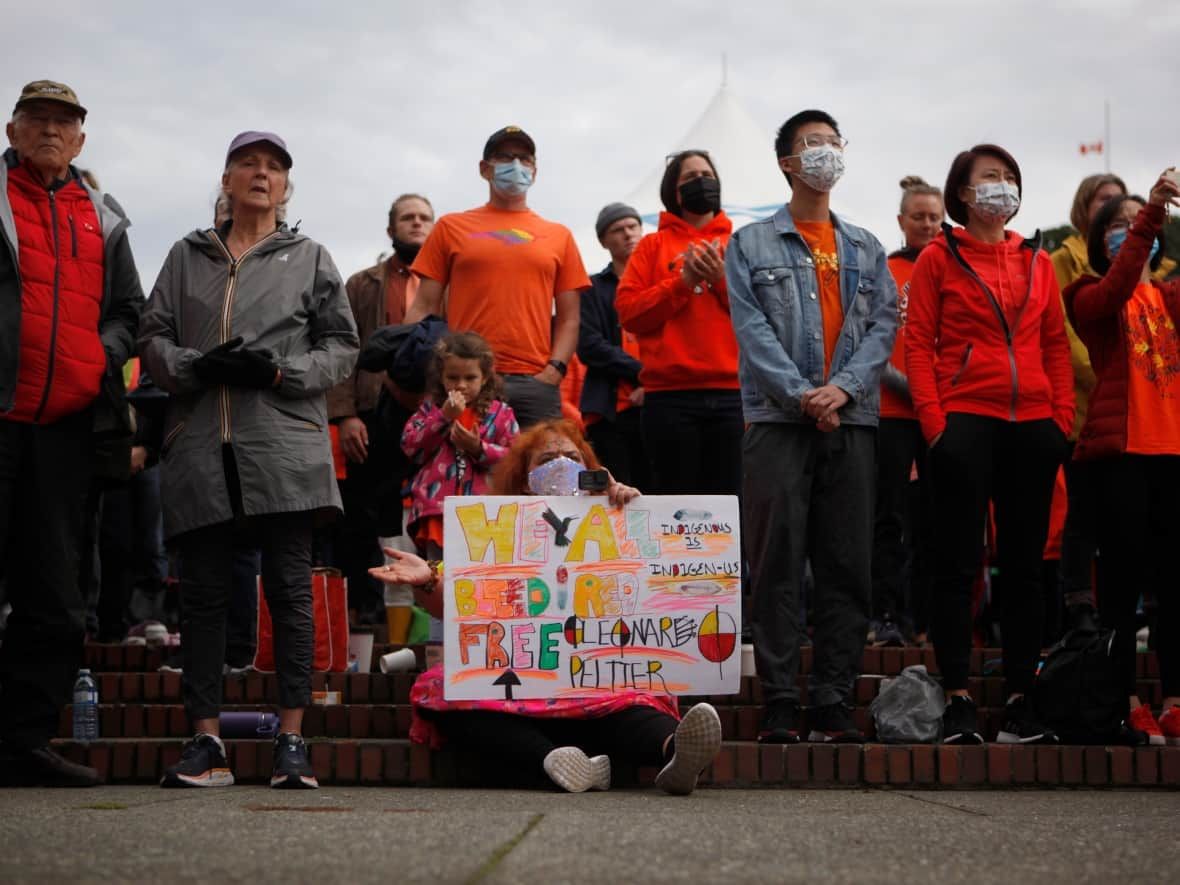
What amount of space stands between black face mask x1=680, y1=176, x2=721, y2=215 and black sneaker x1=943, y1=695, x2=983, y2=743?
2.61m

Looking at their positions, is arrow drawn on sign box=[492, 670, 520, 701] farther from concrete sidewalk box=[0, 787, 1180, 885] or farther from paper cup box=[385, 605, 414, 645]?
paper cup box=[385, 605, 414, 645]

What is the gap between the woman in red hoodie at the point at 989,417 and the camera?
19.8ft

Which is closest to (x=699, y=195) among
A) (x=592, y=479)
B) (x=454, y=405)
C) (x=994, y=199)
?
(x=994, y=199)

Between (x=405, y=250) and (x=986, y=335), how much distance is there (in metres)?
3.64

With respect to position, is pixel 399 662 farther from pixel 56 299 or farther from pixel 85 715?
pixel 56 299

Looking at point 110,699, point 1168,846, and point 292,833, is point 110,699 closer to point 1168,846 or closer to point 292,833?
point 292,833

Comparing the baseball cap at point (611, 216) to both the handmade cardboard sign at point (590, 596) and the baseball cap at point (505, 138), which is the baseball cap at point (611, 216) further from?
the handmade cardboard sign at point (590, 596)

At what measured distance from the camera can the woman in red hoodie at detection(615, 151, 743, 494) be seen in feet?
22.5

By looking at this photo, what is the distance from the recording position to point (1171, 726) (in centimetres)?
601

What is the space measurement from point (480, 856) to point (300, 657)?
2416 millimetres

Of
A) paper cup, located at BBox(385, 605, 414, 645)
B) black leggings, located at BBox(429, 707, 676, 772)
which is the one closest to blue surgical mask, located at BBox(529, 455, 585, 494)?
black leggings, located at BBox(429, 707, 676, 772)

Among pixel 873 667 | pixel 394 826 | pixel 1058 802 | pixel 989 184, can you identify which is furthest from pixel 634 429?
pixel 394 826

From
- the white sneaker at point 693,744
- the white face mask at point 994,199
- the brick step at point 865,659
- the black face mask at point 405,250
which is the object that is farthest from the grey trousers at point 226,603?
the black face mask at point 405,250

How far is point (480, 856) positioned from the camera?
124 inches
